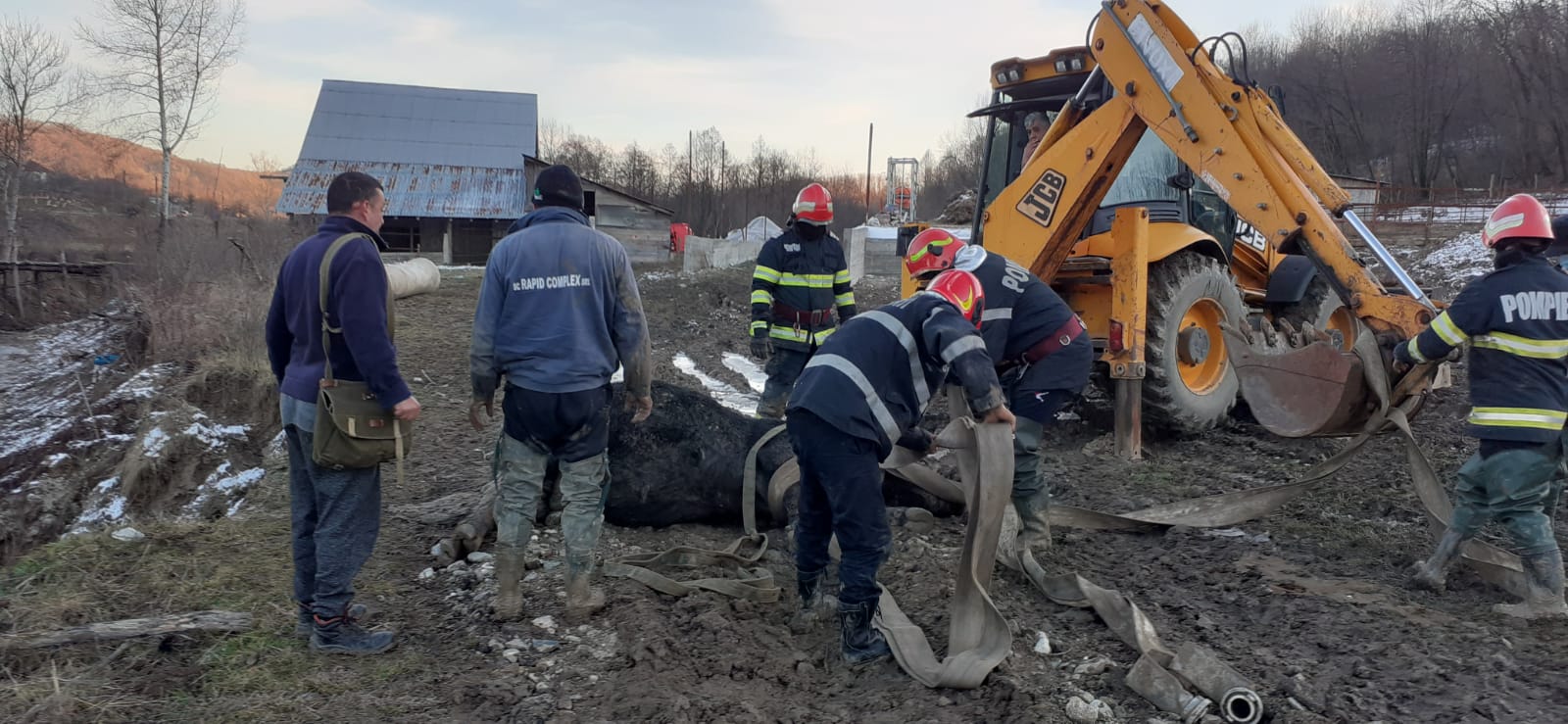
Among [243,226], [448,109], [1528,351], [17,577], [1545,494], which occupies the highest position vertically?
[448,109]

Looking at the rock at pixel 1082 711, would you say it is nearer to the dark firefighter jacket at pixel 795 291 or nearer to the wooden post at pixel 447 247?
the dark firefighter jacket at pixel 795 291

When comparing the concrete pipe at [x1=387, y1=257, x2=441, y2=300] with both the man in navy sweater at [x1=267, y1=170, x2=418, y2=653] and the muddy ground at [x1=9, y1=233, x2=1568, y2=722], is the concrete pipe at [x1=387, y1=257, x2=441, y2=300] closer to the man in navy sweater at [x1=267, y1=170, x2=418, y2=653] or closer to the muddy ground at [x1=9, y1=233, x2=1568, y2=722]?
the muddy ground at [x1=9, y1=233, x2=1568, y2=722]

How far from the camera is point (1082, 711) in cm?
293

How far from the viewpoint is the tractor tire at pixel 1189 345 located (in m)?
6.32

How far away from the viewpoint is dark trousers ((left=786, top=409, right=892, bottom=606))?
333 centimetres

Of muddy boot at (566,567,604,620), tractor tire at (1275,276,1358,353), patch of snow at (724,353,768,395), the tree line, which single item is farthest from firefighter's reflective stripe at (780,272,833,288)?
the tree line

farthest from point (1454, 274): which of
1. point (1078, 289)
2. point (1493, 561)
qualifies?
point (1493, 561)

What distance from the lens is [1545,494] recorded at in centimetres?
376

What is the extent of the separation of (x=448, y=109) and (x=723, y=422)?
94.4ft

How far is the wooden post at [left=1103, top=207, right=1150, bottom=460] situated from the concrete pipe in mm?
11425

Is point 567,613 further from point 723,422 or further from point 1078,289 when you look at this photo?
point 1078,289

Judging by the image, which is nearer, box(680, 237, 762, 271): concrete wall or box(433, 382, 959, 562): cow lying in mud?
box(433, 382, 959, 562): cow lying in mud

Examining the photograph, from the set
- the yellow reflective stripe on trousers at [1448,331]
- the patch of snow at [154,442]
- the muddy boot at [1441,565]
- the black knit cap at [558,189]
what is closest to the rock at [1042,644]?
the muddy boot at [1441,565]

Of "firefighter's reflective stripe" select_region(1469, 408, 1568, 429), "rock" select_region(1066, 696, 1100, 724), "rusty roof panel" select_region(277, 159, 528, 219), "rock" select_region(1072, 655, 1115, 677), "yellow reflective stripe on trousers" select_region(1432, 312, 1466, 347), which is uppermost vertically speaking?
"rusty roof panel" select_region(277, 159, 528, 219)
